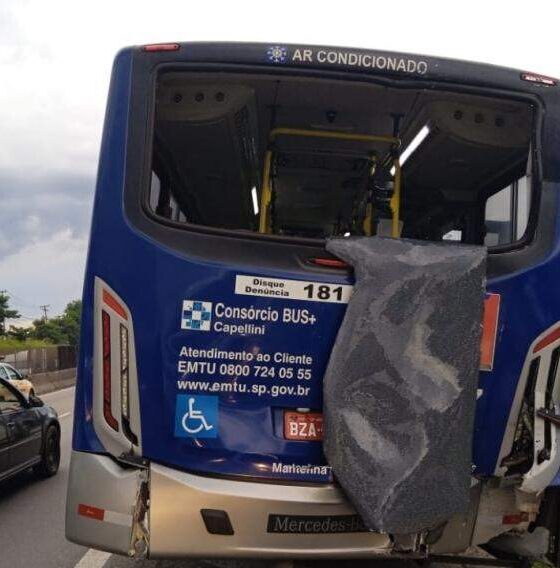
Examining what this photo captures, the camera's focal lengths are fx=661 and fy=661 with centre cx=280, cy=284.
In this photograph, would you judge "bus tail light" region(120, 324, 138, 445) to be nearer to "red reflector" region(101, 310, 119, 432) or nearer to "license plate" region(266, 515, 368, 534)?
"red reflector" region(101, 310, 119, 432)

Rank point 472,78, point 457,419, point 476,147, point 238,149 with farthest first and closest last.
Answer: point 238,149 < point 476,147 < point 472,78 < point 457,419

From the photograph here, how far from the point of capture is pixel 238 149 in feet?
15.2

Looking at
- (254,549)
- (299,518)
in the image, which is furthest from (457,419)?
(254,549)

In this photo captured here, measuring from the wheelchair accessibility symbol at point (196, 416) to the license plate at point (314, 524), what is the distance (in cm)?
50

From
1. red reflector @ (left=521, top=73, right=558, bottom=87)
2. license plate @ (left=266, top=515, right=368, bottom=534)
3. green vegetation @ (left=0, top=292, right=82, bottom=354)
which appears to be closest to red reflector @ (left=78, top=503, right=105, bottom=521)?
license plate @ (left=266, top=515, right=368, bottom=534)

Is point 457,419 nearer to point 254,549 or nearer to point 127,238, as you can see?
point 254,549

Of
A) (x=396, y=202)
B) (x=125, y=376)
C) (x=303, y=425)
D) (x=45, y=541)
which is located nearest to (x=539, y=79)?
(x=396, y=202)

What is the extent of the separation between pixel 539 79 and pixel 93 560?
4573mm

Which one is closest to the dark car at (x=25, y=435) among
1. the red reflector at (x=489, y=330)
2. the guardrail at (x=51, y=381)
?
the red reflector at (x=489, y=330)

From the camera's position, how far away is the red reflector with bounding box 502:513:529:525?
3357 millimetres

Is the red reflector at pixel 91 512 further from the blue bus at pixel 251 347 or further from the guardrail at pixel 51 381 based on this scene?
the guardrail at pixel 51 381

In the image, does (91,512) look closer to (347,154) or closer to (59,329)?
(347,154)

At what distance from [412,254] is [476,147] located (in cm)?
123

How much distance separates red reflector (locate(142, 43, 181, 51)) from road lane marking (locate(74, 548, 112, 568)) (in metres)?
3.60
